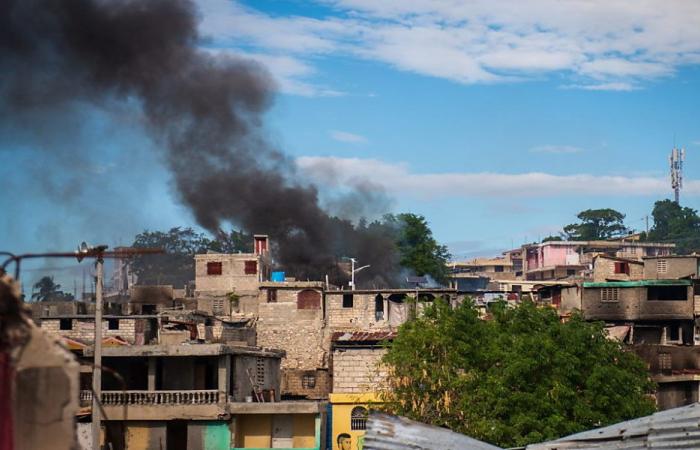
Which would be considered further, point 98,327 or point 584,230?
point 584,230

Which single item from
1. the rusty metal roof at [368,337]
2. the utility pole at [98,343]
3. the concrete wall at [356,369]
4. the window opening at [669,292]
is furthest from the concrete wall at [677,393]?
the utility pole at [98,343]

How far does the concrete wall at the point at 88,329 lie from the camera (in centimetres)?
5219

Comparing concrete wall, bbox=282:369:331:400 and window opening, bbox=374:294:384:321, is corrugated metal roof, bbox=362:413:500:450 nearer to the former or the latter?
concrete wall, bbox=282:369:331:400

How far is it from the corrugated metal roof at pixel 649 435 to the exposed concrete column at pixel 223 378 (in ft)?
76.7

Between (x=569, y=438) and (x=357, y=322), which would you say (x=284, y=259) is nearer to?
(x=357, y=322)

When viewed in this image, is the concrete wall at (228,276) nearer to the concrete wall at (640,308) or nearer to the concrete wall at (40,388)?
the concrete wall at (640,308)

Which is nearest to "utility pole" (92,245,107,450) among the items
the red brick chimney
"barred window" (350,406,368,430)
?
"barred window" (350,406,368,430)

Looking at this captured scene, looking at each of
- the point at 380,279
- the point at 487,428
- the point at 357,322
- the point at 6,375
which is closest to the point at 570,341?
the point at 487,428

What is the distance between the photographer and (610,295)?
173 feet

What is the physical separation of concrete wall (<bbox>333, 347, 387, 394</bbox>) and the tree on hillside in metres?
93.7

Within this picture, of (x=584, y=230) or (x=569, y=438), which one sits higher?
(x=584, y=230)

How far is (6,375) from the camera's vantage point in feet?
22.2

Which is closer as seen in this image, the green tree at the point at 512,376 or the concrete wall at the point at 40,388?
the concrete wall at the point at 40,388

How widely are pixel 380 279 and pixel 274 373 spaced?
35.1m
